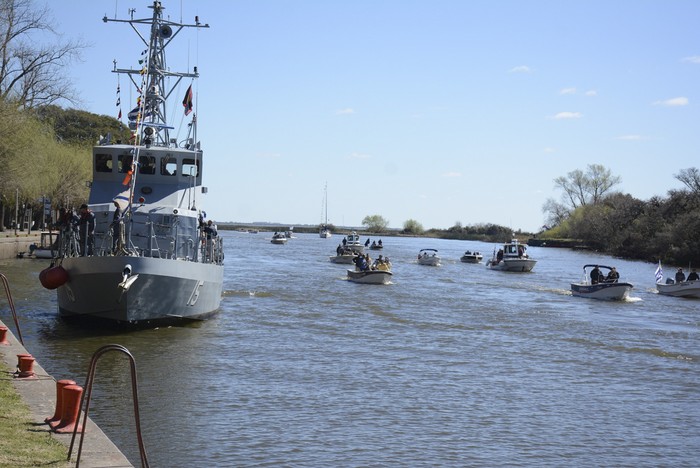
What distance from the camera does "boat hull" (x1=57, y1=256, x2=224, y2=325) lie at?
23.1m

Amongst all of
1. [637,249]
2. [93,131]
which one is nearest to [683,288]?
[637,249]

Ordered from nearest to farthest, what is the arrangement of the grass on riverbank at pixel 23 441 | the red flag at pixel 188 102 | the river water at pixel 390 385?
the grass on riverbank at pixel 23 441
the river water at pixel 390 385
the red flag at pixel 188 102

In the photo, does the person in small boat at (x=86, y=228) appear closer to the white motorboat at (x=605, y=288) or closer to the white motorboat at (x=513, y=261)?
the white motorboat at (x=605, y=288)

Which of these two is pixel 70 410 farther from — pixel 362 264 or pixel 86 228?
pixel 362 264

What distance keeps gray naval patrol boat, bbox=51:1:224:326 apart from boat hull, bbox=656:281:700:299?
31.1 m

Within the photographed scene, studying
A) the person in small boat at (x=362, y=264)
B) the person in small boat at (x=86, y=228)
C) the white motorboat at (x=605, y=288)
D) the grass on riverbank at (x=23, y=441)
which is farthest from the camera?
the person in small boat at (x=362, y=264)

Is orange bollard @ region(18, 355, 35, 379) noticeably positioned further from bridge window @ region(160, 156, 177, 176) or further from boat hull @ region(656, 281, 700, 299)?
boat hull @ region(656, 281, 700, 299)

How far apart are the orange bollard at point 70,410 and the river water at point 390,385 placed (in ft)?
5.56

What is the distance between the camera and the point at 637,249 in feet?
378

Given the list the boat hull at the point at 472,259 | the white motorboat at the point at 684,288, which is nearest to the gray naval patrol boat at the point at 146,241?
the white motorboat at the point at 684,288

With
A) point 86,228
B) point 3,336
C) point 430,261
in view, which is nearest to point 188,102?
point 86,228

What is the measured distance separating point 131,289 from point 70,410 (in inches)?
486

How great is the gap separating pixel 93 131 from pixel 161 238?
109m

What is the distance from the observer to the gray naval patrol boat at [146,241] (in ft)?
77.2
